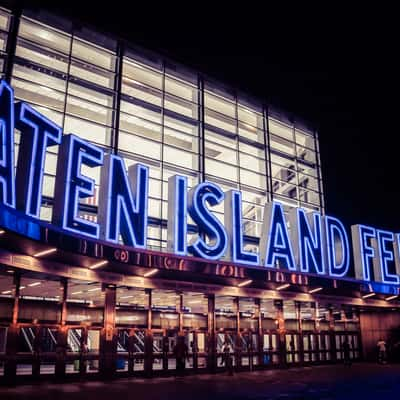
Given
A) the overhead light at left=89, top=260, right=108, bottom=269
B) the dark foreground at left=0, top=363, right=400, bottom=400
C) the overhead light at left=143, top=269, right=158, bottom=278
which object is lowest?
the dark foreground at left=0, top=363, right=400, bottom=400

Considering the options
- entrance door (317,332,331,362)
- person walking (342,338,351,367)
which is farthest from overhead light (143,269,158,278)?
person walking (342,338,351,367)

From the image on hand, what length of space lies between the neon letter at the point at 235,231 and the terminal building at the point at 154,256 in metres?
1.53

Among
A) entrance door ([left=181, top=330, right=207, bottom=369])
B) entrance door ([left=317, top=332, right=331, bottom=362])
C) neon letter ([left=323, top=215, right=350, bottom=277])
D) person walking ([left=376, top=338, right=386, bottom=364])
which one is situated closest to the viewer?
entrance door ([left=181, top=330, right=207, bottom=369])

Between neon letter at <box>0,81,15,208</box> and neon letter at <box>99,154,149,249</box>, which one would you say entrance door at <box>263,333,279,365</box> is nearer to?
neon letter at <box>99,154,149,249</box>

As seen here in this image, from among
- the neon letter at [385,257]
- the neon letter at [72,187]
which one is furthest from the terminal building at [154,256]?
the neon letter at [72,187]

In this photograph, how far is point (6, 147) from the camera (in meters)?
15.2

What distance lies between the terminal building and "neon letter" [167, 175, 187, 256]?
1.04m

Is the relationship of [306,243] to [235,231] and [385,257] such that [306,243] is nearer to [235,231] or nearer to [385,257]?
[235,231]

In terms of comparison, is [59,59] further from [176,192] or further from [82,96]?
[176,192]

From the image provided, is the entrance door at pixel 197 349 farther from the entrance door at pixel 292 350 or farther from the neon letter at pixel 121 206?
the neon letter at pixel 121 206

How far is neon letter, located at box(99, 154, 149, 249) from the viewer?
19500mm

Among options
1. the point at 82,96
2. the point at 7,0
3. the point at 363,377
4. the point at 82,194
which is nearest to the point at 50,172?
the point at 82,96

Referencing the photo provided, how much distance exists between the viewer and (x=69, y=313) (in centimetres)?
2398

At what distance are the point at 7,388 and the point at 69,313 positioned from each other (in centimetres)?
764
